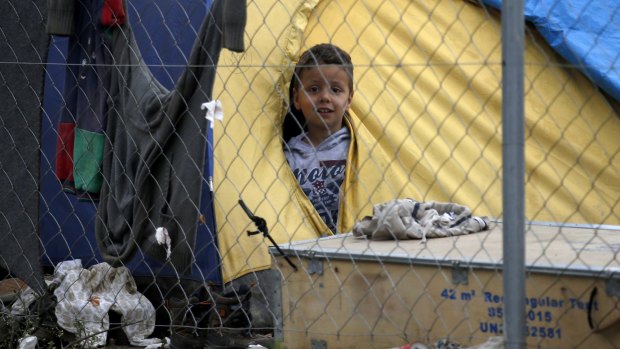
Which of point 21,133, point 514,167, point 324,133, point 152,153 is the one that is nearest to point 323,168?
point 324,133

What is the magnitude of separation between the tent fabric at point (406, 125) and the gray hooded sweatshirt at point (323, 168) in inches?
2.0

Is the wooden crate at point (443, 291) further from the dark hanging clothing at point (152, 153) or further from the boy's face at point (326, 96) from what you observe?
the boy's face at point (326, 96)

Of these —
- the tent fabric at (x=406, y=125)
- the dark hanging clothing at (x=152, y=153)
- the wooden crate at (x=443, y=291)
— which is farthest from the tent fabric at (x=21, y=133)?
the wooden crate at (x=443, y=291)

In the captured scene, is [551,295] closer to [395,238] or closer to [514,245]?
[514,245]

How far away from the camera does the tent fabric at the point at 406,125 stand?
14.5ft

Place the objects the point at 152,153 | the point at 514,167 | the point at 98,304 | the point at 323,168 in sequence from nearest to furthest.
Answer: the point at 514,167 → the point at 152,153 → the point at 98,304 → the point at 323,168

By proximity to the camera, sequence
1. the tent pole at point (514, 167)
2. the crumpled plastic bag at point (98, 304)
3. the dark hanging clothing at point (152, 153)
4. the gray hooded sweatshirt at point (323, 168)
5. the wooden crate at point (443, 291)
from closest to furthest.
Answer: the tent pole at point (514, 167)
the wooden crate at point (443, 291)
the dark hanging clothing at point (152, 153)
the crumpled plastic bag at point (98, 304)
the gray hooded sweatshirt at point (323, 168)

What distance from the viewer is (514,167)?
274 cm

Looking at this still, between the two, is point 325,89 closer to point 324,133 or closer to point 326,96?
point 326,96

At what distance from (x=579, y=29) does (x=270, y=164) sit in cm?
148

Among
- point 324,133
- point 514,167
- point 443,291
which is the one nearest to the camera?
point 514,167

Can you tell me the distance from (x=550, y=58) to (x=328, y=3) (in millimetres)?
1021

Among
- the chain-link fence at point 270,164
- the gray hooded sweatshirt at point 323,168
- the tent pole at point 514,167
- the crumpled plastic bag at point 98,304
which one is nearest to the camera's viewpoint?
the tent pole at point 514,167

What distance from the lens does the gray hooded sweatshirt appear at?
4.60m
